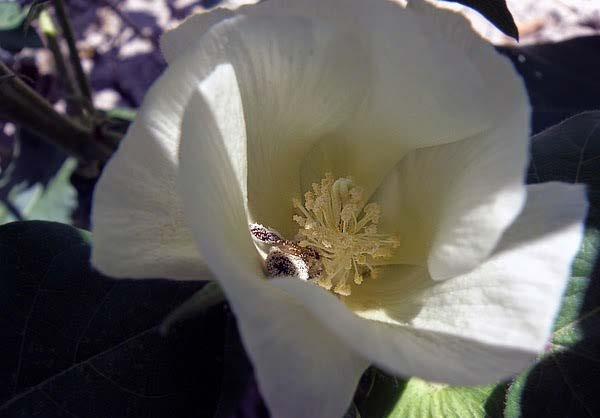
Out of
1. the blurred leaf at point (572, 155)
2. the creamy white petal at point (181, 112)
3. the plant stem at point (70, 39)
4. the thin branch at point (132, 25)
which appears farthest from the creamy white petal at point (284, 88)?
the thin branch at point (132, 25)

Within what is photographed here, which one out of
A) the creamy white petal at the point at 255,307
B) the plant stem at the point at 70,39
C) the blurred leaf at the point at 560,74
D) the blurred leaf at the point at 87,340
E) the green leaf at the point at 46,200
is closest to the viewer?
the creamy white petal at the point at 255,307

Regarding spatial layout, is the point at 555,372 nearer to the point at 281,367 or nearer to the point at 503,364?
the point at 503,364

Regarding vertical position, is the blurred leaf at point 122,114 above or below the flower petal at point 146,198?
below

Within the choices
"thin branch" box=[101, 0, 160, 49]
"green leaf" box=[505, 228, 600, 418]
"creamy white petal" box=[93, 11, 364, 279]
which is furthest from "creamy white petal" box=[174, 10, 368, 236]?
"thin branch" box=[101, 0, 160, 49]

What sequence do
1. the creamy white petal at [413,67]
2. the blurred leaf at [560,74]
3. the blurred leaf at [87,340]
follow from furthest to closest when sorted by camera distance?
1. the blurred leaf at [560,74]
2. the blurred leaf at [87,340]
3. the creamy white petal at [413,67]

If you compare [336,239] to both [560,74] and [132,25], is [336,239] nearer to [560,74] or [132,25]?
[560,74]

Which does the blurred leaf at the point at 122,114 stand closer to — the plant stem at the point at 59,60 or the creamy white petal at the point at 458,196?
the plant stem at the point at 59,60

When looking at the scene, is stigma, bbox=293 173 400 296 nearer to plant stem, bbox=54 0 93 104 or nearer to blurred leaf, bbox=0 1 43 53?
blurred leaf, bbox=0 1 43 53

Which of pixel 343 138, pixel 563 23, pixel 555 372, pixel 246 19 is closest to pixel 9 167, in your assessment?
pixel 343 138
